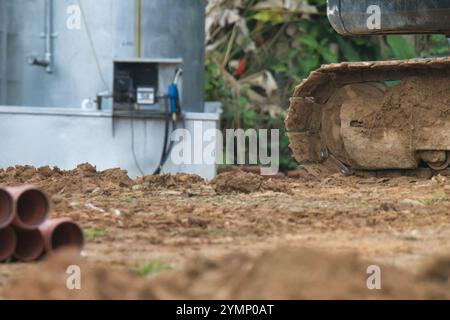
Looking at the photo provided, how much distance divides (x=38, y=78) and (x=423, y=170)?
6260mm

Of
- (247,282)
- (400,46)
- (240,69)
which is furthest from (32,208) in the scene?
(240,69)

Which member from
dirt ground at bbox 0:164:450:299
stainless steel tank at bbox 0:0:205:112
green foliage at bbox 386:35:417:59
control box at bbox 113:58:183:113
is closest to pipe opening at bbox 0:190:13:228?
dirt ground at bbox 0:164:450:299

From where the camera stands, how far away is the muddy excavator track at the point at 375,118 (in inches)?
453

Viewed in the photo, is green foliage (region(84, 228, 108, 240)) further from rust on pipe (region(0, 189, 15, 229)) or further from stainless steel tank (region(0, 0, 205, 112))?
stainless steel tank (region(0, 0, 205, 112))

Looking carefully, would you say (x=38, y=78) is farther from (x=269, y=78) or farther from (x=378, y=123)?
(x=269, y=78)

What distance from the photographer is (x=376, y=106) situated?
1182 cm

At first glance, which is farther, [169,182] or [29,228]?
[169,182]

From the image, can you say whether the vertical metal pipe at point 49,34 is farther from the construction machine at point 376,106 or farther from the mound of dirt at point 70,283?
the mound of dirt at point 70,283

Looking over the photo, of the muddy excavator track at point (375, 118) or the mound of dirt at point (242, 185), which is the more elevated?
the muddy excavator track at point (375, 118)

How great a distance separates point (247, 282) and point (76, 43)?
11.3 m

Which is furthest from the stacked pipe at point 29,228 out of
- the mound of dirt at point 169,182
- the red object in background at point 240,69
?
the red object in background at point 240,69

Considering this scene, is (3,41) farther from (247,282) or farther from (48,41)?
(247,282)

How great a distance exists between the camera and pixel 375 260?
6133 millimetres
